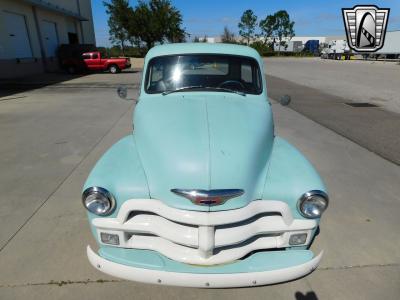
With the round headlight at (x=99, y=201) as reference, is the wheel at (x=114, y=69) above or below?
below

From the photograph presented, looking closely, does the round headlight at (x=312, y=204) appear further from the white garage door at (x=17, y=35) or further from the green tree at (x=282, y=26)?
the green tree at (x=282, y=26)

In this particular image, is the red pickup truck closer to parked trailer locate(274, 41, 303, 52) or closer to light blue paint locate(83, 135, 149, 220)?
light blue paint locate(83, 135, 149, 220)

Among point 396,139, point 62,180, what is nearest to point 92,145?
point 62,180

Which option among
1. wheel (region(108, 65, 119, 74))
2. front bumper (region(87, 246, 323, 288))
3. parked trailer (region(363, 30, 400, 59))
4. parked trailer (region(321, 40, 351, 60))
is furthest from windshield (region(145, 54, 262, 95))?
parked trailer (region(321, 40, 351, 60))

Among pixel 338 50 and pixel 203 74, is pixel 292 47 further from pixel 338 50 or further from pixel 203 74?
pixel 203 74

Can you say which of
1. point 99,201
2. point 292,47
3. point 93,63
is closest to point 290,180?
point 99,201

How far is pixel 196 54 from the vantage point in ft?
12.5

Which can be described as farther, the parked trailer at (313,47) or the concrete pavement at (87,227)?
the parked trailer at (313,47)

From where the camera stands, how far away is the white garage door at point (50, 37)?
23453 mm

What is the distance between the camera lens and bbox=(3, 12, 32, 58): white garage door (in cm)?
1902

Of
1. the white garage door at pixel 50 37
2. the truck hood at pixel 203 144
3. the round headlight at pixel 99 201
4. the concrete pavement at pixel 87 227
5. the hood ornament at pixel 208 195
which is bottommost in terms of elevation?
the concrete pavement at pixel 87 227

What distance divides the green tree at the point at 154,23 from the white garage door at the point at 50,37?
17.8 meters

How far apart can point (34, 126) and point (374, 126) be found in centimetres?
879

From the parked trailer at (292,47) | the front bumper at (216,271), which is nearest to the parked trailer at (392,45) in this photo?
the parked trailer at (292,47)
